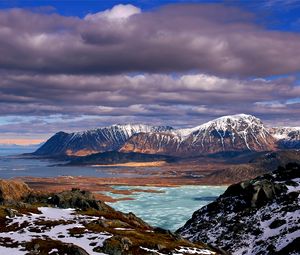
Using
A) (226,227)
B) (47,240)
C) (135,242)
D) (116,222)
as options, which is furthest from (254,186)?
(47,240)

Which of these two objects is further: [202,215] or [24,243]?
[202,215]

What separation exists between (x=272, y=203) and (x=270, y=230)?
18.9 meters

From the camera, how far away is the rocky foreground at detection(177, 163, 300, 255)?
10906cm

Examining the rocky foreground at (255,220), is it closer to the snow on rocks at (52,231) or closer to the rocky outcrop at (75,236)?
the rocky outcrop at (75,236)

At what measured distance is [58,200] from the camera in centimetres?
14125

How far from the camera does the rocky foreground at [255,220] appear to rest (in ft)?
358

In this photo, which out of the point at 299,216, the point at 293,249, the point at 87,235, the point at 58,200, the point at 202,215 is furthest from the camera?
the point at 202,215

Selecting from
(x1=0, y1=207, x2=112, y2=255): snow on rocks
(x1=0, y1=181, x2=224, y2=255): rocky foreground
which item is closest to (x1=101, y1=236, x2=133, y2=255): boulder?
(x1=0, y1=181, x2=224, y2=255): rocky foreground

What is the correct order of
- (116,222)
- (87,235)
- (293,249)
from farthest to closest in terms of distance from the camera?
(116,222) < (293,249) < (87,235)

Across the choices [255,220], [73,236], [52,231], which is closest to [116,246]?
[73,236]

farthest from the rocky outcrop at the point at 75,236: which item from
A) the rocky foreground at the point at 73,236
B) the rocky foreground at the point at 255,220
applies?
the rocky foreground at the point at 255,220

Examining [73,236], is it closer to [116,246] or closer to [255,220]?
[116,246]

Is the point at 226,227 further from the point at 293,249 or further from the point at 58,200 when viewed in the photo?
the point at 58,200

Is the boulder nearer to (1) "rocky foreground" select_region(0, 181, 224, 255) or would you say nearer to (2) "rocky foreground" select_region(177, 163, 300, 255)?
(1) "rocky foreground" select_region(0, 181, 224, 255)
